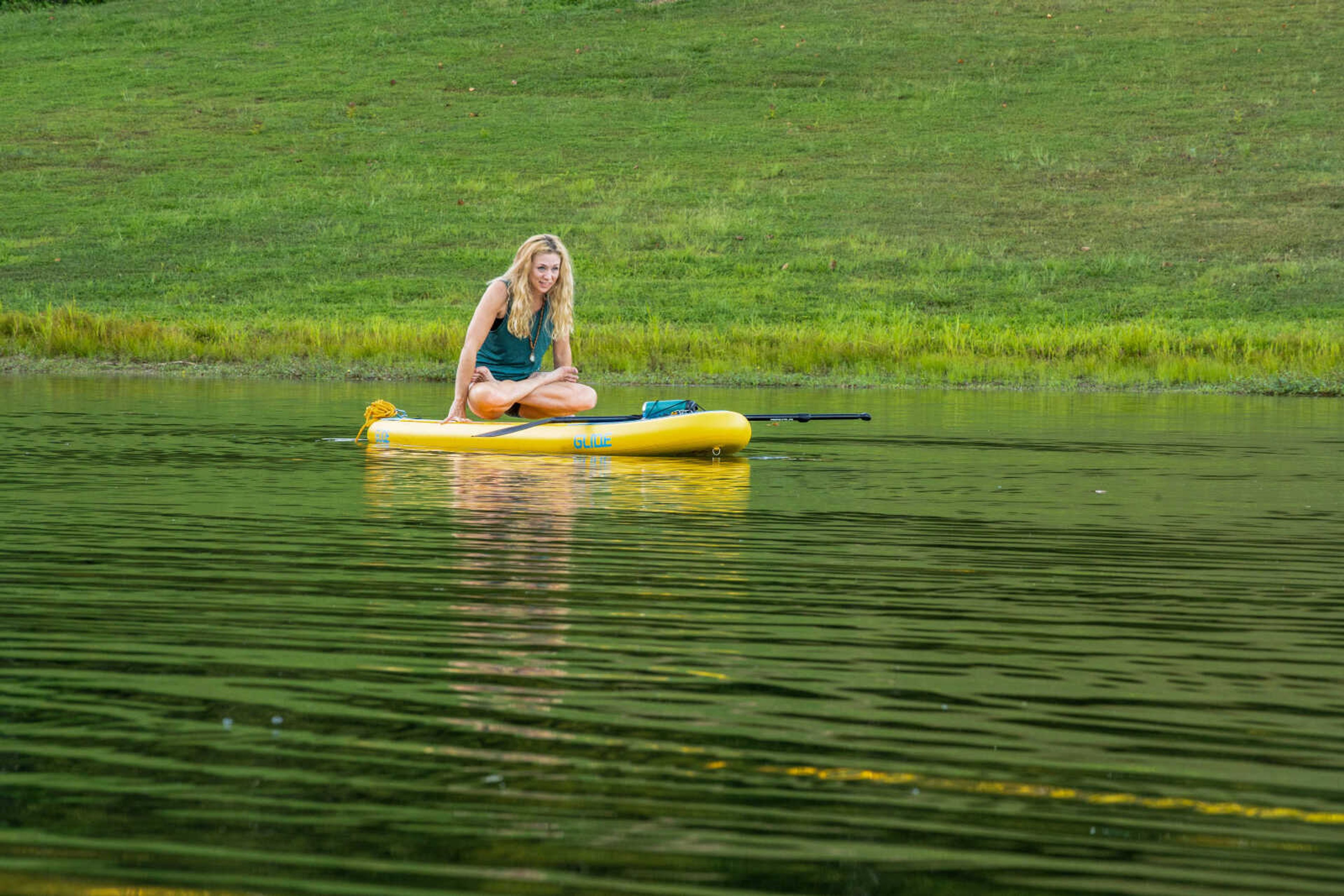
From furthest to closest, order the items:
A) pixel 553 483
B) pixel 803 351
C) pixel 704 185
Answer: pixel 704 185, pixel 803 351, pixel 553 483

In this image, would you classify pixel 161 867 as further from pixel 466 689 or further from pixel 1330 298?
pixel 1330 298

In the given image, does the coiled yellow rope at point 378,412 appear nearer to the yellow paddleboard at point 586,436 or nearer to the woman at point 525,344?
the yellow paddleboard at point 586,436

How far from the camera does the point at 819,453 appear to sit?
572 inches

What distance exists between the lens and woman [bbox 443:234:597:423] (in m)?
14.2

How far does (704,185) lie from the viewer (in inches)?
1638

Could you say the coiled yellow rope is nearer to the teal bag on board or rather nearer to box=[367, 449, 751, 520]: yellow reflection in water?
box=[367, 449, 751, 520]: yellow reflection in water

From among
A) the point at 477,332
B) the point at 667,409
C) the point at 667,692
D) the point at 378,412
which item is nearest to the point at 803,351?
the point at 378,412

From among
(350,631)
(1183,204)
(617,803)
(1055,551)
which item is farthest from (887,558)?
(1183,204)

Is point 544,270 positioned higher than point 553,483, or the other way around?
point 544,270

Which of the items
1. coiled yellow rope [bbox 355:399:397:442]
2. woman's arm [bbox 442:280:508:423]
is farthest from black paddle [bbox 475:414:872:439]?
coiled yellow rope [bbox 355:399:397:442]

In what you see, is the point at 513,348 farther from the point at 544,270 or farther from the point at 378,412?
the point at 378,412

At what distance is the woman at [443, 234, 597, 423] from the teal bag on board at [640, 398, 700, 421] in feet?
2.89

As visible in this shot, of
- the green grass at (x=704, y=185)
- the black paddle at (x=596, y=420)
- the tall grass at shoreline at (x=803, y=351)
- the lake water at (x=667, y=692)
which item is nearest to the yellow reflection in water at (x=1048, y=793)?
the lake water at (x=667, y=692)

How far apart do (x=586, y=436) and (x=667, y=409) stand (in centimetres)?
69
